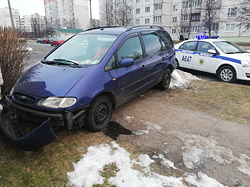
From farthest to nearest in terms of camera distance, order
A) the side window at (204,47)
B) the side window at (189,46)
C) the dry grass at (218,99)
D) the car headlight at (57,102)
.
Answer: the side window at (189,46) → the side window at (204,47) → the dry grass at (218,99) → the car headlight at (57,102)

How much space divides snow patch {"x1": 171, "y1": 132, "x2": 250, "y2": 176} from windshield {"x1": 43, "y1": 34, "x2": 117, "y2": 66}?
A: 81.7 inches

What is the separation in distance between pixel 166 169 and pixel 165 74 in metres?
3.54

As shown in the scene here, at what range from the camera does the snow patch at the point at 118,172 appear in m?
2.34

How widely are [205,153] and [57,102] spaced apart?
234cm


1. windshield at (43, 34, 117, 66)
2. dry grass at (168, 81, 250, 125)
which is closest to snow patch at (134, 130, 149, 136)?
windshield at (43, 34, 117, 66)

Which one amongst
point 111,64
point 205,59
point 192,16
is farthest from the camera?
point 192,16

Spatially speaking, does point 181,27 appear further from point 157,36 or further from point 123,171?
point 123,171

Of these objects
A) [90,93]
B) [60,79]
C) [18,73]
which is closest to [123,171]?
[90,93]

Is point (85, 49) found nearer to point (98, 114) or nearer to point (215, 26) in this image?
point (98, 114)

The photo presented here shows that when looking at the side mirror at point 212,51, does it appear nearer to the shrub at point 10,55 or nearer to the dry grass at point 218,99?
the dry grass at point 218,99

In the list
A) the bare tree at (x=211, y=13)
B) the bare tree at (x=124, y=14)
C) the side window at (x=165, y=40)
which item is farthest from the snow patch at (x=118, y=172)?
the bare tree at (x=124, y=14)

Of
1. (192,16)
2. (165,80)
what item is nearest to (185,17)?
(192,16)

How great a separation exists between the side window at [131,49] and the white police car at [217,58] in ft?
13.8

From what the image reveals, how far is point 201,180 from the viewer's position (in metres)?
2.43
